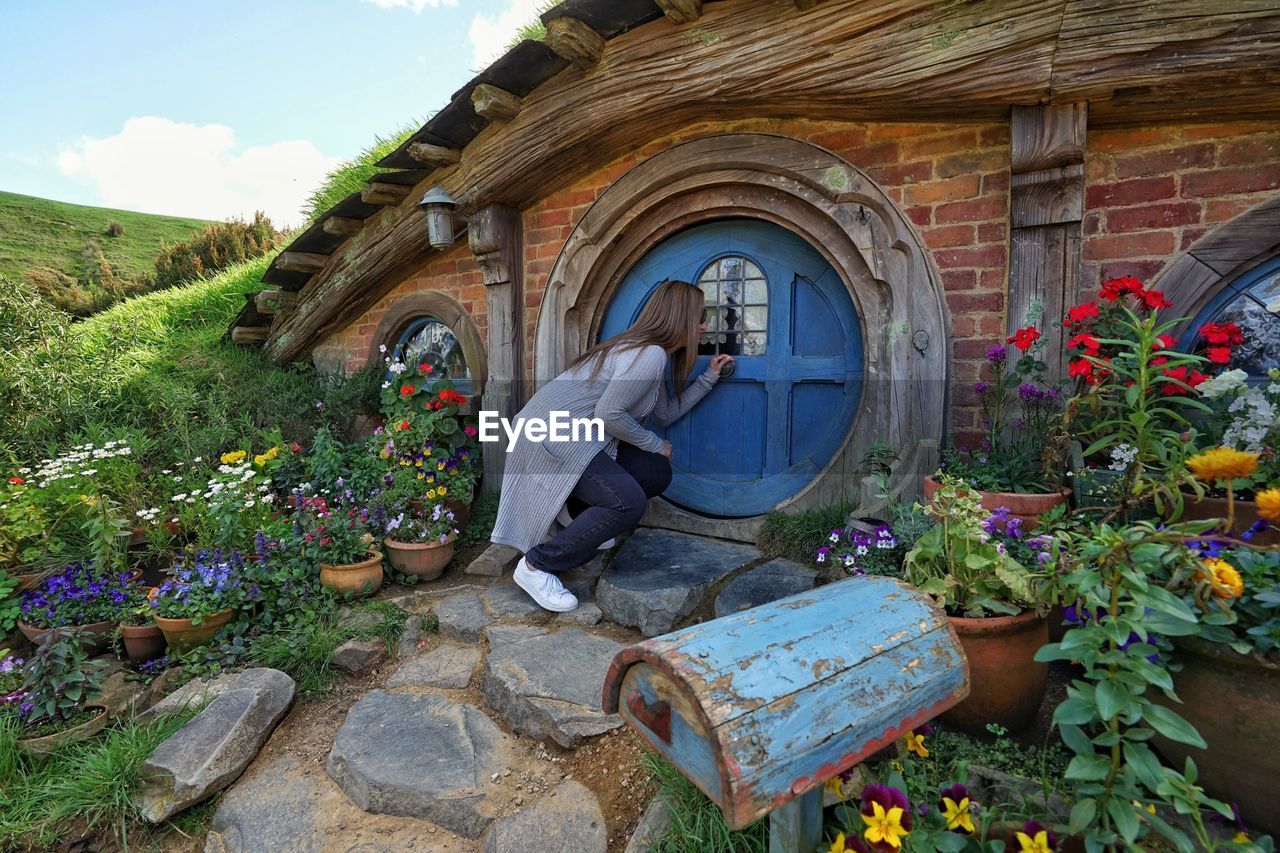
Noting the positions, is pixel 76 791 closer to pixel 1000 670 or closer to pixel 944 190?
pixel 1000 670

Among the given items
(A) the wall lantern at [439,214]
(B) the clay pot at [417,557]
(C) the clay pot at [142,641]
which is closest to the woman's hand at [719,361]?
(B) the clay pot at [417,557]

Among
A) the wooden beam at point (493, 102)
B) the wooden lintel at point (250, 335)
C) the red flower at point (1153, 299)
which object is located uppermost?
the wooden beam at point (493, 102)

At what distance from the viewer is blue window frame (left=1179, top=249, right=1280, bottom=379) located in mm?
2273

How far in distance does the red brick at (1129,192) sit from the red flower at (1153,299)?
59cm

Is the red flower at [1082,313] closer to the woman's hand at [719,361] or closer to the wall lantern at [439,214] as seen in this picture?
the woman's hand at [719,361]

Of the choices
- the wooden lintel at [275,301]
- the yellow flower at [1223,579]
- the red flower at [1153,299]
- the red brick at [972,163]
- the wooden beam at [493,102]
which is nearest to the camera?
the yellow flower at [1223,579]

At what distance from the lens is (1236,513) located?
182 centimetres

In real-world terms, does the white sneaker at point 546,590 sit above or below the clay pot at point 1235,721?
below

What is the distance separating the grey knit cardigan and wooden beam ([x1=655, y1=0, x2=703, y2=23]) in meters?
1.57

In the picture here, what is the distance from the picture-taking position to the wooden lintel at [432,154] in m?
3.93

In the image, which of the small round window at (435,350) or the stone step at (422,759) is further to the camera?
the small round window at (435,350)

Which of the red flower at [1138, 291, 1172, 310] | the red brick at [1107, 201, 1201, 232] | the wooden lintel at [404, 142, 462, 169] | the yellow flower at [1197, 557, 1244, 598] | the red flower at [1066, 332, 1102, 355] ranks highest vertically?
the wooden lintel at [404, 142, 462, 169]

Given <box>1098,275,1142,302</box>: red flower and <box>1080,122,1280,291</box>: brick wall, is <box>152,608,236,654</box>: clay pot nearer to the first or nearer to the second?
<box>1098,275,1142,302</box>: red flower

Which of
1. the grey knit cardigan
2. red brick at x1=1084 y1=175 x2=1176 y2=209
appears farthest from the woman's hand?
red brick at x1=1084 y1=175 x2=1176 y2=209
